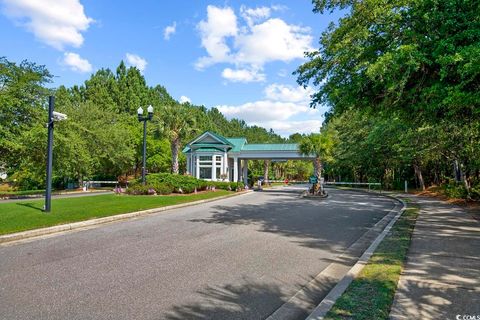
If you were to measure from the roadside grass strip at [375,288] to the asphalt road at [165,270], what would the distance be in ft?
2.63

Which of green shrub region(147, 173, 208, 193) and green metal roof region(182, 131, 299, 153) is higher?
green metal roof region(182, 131, 299, 153)

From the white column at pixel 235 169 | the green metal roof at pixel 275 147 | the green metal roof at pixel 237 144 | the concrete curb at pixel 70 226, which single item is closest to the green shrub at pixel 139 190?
the concrete curb at pixel 70 226

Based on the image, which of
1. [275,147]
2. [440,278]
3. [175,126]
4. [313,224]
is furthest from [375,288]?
[275,147]

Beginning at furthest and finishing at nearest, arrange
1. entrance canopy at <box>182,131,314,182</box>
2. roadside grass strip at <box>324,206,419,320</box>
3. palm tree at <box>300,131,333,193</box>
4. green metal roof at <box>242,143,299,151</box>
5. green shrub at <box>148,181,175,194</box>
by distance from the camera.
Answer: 1. green metal roof at <box>242,143,299,151</box>
2. entrance canopy at <box>182,131,314,182</box>
3. palm tree at <box>300,131,333,193</box>
4. green shrub at <box>148,181,175,194</box>
5. roadside grass strip at <box>324,206,419,320</box>

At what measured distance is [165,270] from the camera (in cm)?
599

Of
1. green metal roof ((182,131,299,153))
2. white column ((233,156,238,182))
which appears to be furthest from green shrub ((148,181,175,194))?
white column ((233,156,238,182))

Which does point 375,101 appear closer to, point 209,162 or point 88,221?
point 88,221

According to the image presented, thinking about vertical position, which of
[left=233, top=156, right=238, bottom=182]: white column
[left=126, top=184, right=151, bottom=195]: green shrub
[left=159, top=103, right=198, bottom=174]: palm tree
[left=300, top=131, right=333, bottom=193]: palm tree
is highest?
[left=159, top=103, right=198, bottom=174]: palm tree

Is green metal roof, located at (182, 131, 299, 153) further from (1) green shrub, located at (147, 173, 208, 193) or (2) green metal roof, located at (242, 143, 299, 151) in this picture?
(1) green shrub, located at (147, 173, 208, 193)

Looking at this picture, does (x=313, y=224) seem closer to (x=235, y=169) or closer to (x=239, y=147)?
(x=239, y=147)

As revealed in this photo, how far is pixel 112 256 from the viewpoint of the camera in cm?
699

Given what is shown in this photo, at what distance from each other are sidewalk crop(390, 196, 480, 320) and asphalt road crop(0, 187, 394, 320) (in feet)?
4.75

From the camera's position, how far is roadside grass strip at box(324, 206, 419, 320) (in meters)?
3.97

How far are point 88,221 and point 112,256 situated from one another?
474 centimetres
